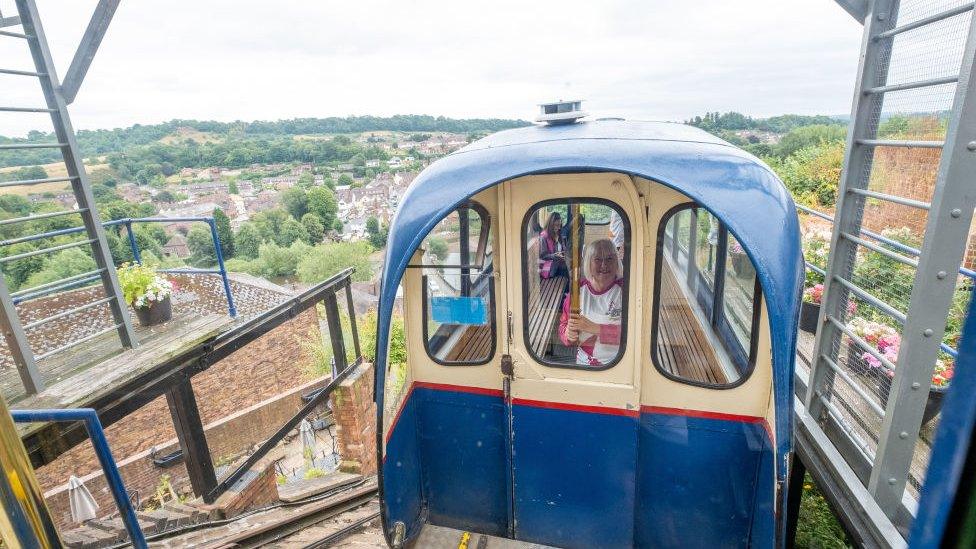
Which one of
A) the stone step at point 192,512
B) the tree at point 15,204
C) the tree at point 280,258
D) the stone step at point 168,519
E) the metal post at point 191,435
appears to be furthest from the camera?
the tree at point 280,258

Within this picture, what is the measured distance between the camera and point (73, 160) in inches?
166

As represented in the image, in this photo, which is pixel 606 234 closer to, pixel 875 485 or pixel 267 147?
pixel 875 485

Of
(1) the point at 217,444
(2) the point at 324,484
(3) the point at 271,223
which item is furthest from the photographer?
(3) the point at 271,223

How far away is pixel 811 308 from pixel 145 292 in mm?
6938

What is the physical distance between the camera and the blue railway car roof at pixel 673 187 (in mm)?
2395

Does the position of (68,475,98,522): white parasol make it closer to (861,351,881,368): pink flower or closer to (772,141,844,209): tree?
(861,351,881,368): pink flower

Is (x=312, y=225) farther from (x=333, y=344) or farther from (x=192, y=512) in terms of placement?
(x=192, y=512)

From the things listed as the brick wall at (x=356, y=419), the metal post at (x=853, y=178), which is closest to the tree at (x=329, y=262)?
the brick wall at (x=356, y=419)

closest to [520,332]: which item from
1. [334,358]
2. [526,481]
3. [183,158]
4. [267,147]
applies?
[526,481]

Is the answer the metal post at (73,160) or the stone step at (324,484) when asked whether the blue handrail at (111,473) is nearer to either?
the metal post at (73,160)

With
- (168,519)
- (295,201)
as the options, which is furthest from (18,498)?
(295,201)

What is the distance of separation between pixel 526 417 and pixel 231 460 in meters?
13.6

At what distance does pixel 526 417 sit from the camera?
3.19m

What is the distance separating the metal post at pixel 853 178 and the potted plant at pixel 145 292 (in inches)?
240
